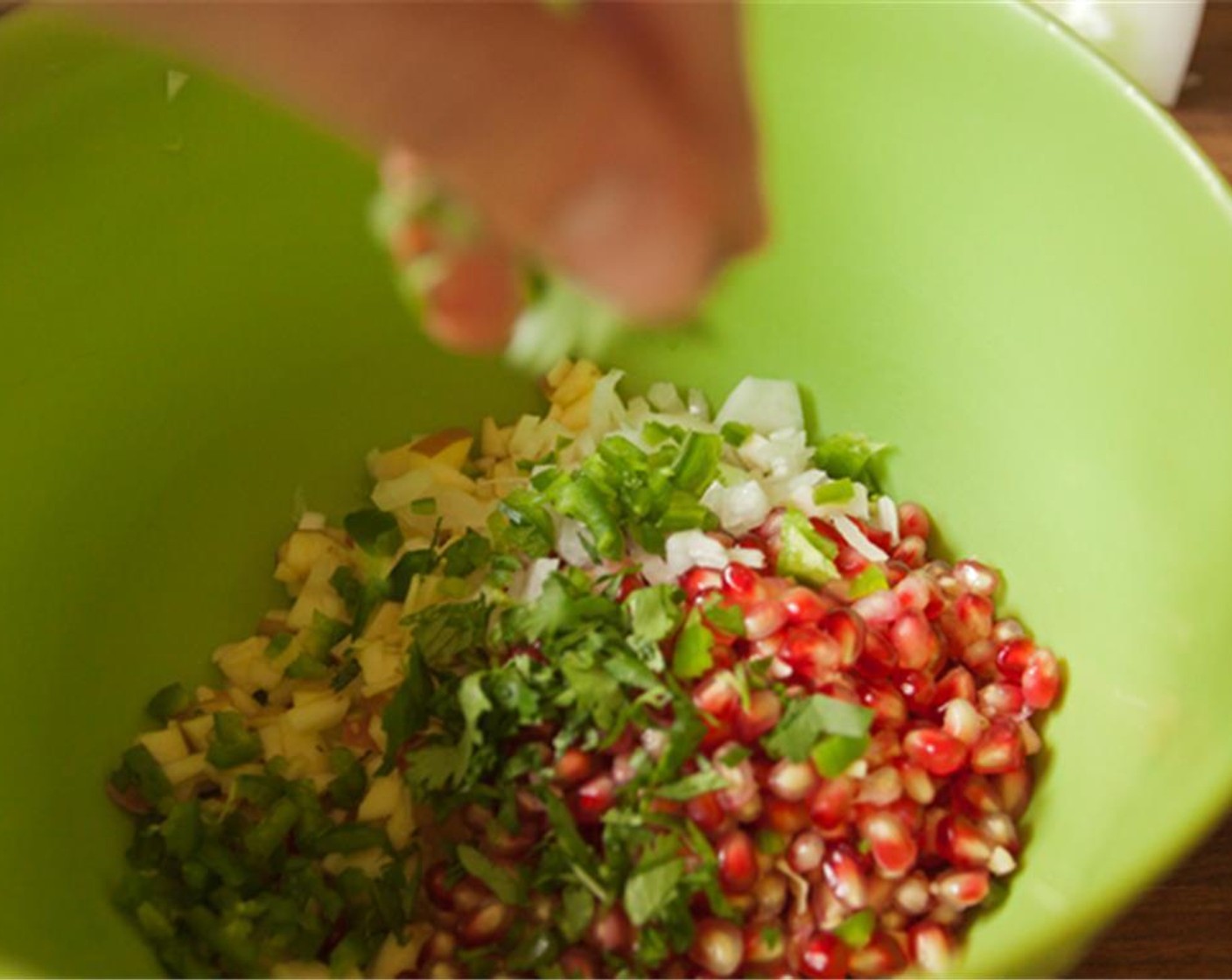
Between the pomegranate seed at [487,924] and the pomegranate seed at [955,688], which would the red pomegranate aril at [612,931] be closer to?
the pomegranate seed at [487,924]

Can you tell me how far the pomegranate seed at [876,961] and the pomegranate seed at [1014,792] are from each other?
0.18 meters

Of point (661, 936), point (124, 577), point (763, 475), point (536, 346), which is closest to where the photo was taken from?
point (536, 346)

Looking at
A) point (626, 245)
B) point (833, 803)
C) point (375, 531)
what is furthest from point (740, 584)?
point (626, 245)

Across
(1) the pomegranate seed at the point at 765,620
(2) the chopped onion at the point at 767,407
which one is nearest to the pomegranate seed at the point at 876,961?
(1) the pomegranate seed at the point at 765,620

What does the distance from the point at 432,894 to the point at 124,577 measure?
19.5 inches

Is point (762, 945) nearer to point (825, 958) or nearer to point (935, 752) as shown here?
point (825, 958)

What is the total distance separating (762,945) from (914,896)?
0.48 ft

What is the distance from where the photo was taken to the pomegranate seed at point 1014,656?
1.46 metres

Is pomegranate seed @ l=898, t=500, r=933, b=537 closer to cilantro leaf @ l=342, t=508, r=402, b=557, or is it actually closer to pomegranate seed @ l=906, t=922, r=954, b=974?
pomegranate seed @ l=906, t=922, r=954, b=974

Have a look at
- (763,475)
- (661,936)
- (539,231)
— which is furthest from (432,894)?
(539,231)

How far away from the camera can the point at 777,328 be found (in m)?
1.75

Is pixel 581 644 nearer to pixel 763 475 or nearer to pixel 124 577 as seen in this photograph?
pixel 763 475

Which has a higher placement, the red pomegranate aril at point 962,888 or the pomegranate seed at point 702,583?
the pomegranate seed at point 702,583

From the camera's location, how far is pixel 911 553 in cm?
161
